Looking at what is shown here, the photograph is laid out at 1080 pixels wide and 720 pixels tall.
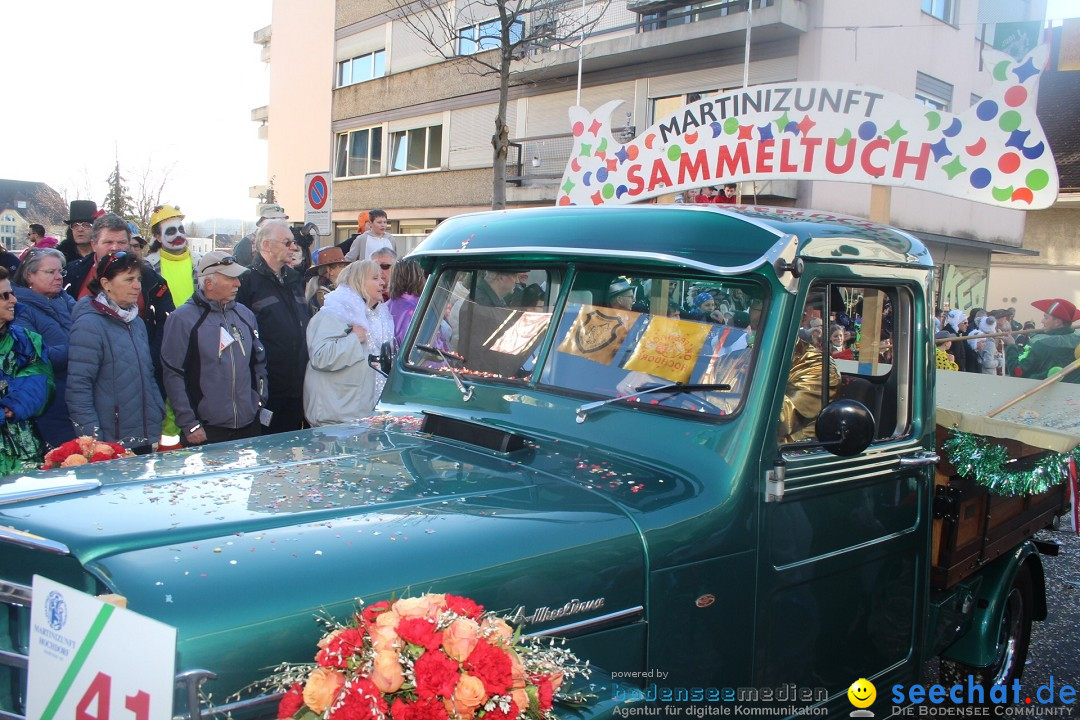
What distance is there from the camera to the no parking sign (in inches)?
363

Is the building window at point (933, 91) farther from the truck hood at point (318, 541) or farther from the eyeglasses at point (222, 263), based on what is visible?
the truck hood at point (318, 541)

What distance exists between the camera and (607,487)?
100 inches

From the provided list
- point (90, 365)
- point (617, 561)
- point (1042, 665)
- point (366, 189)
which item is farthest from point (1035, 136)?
point (366, 189)

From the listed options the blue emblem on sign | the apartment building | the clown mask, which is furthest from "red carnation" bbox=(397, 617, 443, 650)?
the apartment building

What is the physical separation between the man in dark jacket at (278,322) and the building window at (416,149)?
56.0 ft

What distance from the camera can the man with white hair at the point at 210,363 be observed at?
4.75 meters

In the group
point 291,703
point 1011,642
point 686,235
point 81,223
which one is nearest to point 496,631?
point 291,703

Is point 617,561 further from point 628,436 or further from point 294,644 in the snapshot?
point 294,644

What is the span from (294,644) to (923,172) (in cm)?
413

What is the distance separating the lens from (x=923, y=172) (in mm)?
4660

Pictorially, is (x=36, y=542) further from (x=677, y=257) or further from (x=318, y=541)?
(x=677, y=257)

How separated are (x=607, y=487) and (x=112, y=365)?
10.3 ft

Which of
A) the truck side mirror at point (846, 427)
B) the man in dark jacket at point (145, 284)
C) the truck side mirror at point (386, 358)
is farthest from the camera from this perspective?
the man in dark jacket at point (145, 284)

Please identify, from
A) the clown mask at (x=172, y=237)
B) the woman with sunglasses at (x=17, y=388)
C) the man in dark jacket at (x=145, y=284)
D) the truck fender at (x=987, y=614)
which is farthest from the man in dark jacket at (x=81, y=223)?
the truck fender at (x=987, y=614)
